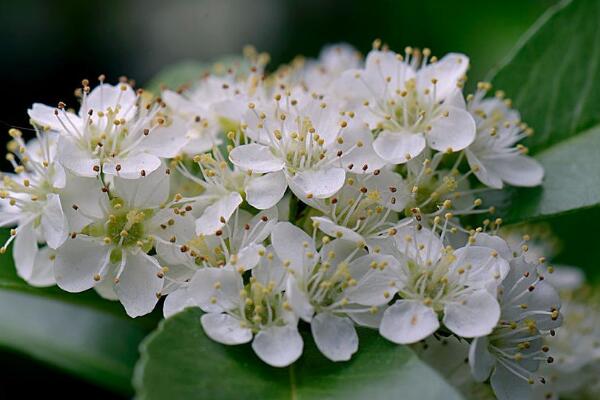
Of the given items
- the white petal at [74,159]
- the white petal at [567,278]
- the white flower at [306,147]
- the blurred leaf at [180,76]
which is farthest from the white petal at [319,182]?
the blurred leaf at [180,76]

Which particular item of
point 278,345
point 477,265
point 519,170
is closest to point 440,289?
point 477,265

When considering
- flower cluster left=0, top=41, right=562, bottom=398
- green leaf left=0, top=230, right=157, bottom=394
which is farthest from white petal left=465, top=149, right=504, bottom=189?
green leaf left=0, top=230, right=157, bottom=394

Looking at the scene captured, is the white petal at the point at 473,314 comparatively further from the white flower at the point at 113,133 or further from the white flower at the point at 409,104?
the white flower at the point at 113,133

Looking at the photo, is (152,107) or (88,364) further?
(88,364)

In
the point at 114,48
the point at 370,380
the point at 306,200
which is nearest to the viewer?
the point at 370,380

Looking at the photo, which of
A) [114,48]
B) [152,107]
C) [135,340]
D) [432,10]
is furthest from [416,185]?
[114,48]

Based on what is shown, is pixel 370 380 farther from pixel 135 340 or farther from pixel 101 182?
pixel 135 340

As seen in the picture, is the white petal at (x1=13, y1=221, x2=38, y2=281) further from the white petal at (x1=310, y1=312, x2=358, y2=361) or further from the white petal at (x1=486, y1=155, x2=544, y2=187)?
the white petal at (x1=486, y1=155, x2=544, y2=187)
